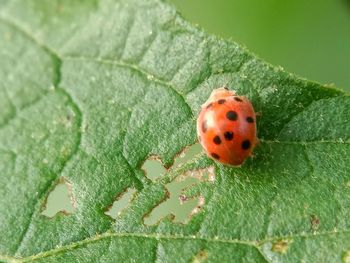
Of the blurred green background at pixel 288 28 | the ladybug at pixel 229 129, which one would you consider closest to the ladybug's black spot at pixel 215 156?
the ladybug at pixel 229 129

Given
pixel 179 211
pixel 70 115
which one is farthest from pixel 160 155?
pixel 70 115

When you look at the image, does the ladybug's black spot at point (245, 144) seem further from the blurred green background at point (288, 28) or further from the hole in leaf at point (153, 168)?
the blurred green background at point (288, 28)

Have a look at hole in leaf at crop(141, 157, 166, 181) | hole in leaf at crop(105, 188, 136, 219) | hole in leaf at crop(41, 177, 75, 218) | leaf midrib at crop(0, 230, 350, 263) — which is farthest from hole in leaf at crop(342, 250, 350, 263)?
hole in leaf at crop(41, 177, 75, 218)

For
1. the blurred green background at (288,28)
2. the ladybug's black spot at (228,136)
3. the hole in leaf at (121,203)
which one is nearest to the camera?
the ladybug's black spot at (228,136)

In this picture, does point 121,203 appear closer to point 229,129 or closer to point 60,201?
point 60,201

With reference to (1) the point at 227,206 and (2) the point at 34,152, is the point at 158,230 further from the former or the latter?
(2) the point at 34,152

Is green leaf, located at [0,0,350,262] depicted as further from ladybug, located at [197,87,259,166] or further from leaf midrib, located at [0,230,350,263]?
ladybug, located at [197,87,259,166]
